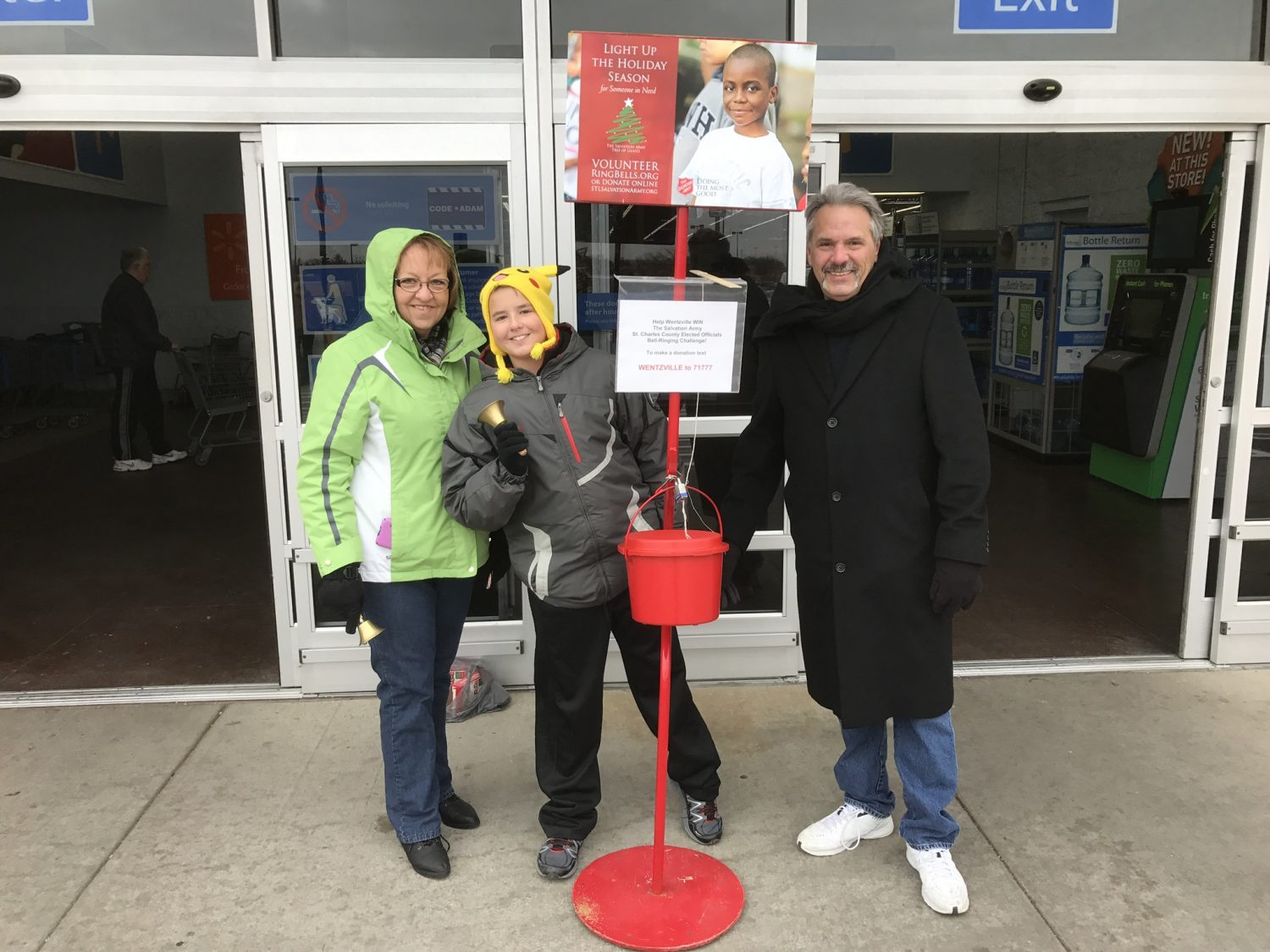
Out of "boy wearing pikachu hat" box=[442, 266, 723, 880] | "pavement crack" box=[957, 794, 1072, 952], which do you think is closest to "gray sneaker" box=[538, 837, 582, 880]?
"boy wearing pikachu hat" box=[442, 266, 723, 880]

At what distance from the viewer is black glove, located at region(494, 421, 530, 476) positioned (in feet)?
8.64

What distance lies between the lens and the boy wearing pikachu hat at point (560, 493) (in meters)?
2.77

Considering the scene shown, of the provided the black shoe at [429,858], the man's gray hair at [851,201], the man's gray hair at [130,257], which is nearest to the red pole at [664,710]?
the man's gray hair at [851,201]

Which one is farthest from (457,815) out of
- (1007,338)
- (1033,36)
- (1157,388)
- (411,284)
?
(1007,338)

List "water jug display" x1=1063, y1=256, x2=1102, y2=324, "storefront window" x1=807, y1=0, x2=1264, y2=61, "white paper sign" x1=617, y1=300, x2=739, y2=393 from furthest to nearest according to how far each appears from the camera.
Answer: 1. "water jug display" x1=1063, y1=256, x2=1102, y2=324
2. "storefront window" x1=807, y1=0, x2=1264, y2=61
3. "white paper sign" x1=617, y1=300, x2=739, y2=393

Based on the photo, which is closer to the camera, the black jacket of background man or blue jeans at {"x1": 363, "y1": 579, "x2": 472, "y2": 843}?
blue jeans at {"x1": 363, "y1": 579, "x2": 472, "y2": 843}

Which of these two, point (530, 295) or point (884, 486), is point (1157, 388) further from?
point (530, 295)

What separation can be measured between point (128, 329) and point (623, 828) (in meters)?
7.37

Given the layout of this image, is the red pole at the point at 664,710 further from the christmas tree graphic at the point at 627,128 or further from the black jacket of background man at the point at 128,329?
the black jacket of background man at the point at 128,329

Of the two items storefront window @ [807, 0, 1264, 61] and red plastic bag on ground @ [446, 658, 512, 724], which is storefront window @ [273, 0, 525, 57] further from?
red plastic bag on ground @ [446, 658, 512, 724]

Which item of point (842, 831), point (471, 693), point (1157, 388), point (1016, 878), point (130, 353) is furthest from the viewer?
point (130, 353)

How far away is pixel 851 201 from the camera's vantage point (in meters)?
2.68

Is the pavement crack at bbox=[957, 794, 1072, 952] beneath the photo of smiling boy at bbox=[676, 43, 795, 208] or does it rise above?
beneath

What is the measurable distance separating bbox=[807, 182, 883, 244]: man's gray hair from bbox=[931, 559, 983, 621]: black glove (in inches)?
33.4
